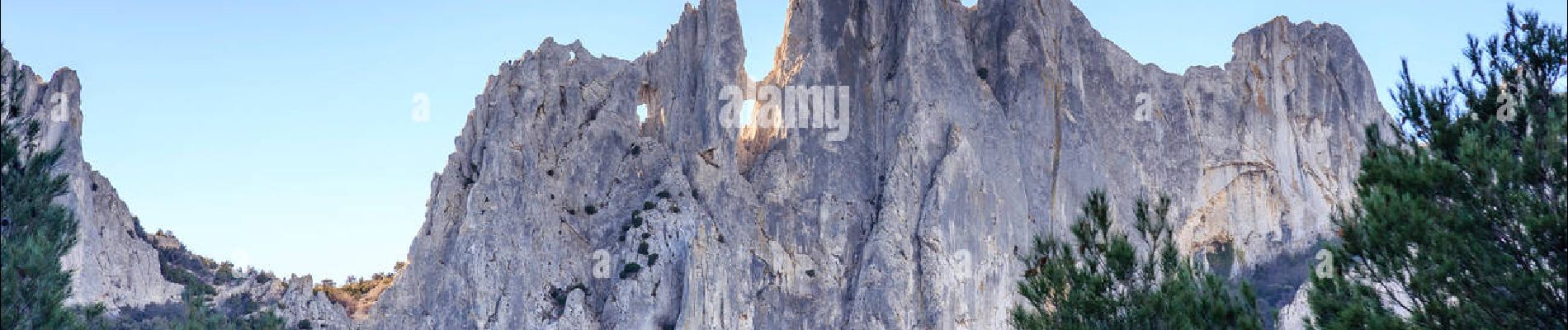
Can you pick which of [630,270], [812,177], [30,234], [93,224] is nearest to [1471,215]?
[30,234]

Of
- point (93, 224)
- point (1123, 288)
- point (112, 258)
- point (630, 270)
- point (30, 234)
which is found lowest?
point (1123, 288)

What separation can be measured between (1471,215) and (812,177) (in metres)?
71.1

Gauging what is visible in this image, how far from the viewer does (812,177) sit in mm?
96125

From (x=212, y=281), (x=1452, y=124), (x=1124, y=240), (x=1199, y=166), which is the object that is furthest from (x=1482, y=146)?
(x=212, y=281)

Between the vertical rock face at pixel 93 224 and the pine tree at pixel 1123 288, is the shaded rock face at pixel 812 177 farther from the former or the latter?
the pine tree at pixel 1123 288

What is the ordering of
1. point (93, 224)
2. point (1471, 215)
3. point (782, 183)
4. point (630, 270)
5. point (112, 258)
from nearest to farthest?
point (1471, 215) < point (630, 270) < point (93, 224) < point (112, 258) < point (782, 183)

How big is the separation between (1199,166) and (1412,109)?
272 ft

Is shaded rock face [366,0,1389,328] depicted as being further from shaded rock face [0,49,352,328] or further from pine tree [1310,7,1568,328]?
pine tree [1310,7,1568,328]

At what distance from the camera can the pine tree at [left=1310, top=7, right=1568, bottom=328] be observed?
2473cm

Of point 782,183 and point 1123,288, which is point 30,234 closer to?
point 1123,288

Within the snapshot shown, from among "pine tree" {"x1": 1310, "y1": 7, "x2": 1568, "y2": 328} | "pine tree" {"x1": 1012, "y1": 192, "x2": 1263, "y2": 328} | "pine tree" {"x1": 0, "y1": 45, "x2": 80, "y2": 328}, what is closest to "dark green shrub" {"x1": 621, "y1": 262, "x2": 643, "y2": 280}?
"pine tree" {"x1": 0, "y1": 45, "x2": 80, "y2": 328}

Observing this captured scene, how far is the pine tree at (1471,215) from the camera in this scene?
2473 cm

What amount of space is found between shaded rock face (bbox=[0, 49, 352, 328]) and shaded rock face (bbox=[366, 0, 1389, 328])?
667 cm

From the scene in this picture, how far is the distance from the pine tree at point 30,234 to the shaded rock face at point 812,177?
5202 cm
